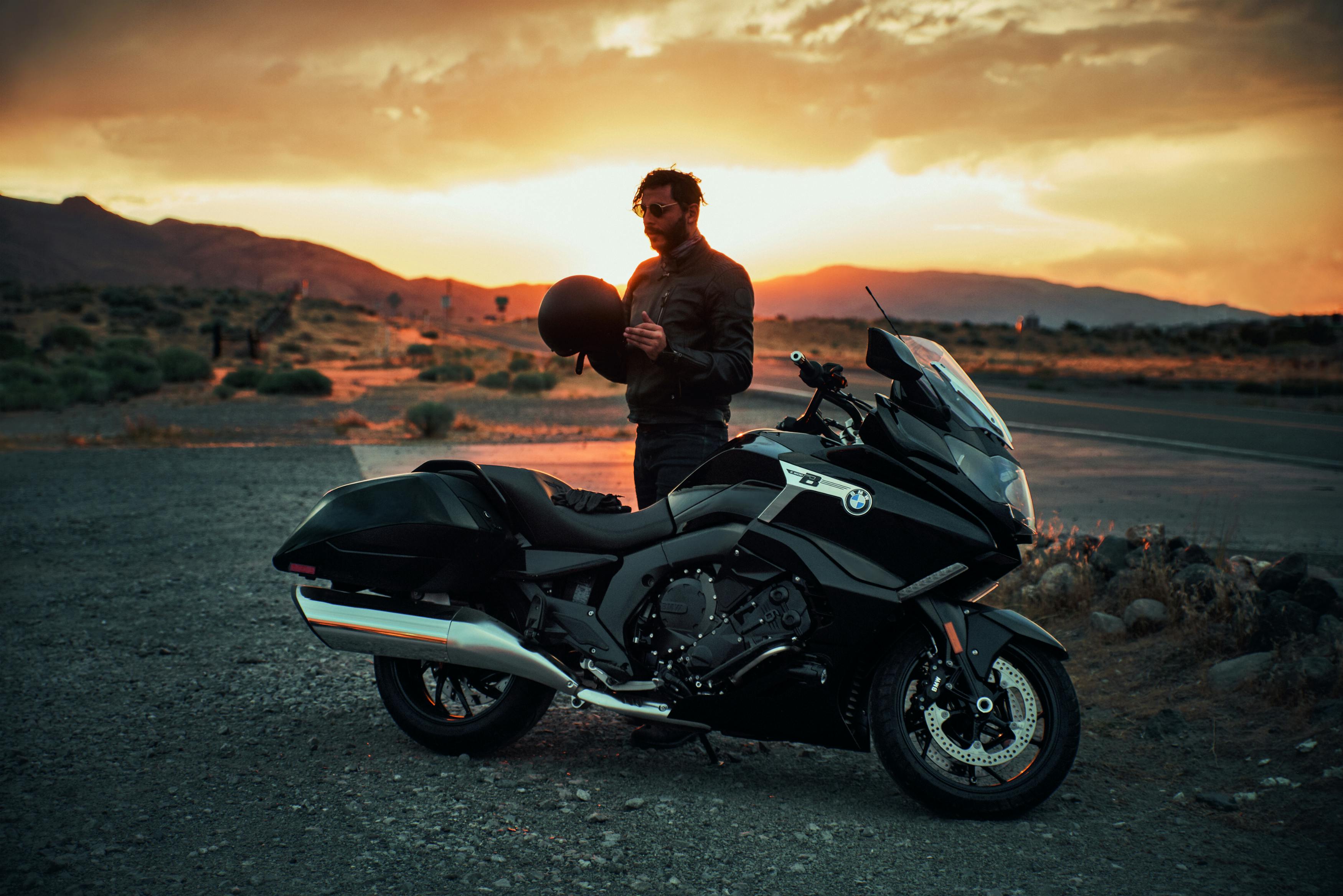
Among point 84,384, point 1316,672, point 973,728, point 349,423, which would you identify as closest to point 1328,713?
point 1316,672

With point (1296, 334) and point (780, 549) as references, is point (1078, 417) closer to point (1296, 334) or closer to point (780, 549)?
point (780, 549)

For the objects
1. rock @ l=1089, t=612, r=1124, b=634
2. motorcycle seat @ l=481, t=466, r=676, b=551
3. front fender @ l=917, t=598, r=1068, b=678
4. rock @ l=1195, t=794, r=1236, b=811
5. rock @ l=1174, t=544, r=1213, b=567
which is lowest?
rock @ l=1195, t=794, r=1236, b=811

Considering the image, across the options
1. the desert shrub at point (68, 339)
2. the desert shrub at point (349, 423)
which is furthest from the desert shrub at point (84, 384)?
the desert shrub at point (68, 339)

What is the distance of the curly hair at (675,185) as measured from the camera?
4.28 m

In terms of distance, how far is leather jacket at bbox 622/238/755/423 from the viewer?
4191 mm

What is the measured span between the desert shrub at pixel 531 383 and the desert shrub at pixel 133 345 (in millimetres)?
14089

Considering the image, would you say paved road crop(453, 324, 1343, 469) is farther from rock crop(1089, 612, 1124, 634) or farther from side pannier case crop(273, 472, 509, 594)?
side pannier case crop(273, 472, 509, 594)

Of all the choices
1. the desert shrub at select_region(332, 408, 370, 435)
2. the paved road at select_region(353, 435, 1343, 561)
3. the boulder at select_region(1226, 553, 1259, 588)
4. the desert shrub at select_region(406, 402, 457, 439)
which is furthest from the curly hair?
the desert shrub at select_region(332, 408, 370, 435)

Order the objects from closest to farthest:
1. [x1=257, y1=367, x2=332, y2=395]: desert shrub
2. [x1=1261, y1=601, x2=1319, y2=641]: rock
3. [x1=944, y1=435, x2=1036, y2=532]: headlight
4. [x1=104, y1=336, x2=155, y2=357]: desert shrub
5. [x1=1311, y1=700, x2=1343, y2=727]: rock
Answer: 1. [x1=944, y1=435, x2=1036, y2=532]: headlight
2. [x1=1311, y1=700, x2=1343, y2=727]: rock
3. [x1=1261, y1=601, x2=1319, y2=641]: rock
4. [x1=257, y1=367, x2=332, y2=395]: desert shrub
5. [x1=104, y1=336, x2=155, y2=357]: desert shrub

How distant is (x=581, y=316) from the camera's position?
406 centimetres

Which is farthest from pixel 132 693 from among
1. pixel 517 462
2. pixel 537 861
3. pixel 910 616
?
pixel 517 462

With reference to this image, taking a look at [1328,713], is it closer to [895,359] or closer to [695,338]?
[895,359]

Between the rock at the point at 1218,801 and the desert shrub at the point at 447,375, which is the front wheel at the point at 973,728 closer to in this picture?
the rock at the point at 1218,801

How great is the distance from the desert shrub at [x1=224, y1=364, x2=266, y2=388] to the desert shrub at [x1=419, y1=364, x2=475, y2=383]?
17.2 feet
